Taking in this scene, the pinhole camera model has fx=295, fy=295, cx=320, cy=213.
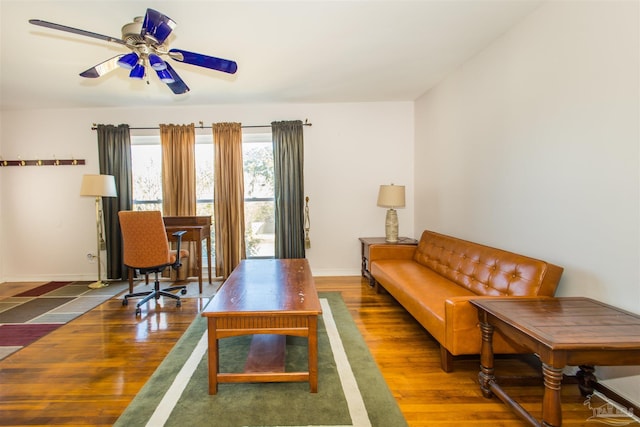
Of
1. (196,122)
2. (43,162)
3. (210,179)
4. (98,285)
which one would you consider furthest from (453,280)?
(43,162)

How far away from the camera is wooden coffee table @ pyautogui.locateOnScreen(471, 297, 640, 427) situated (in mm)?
1252

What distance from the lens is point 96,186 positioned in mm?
3902

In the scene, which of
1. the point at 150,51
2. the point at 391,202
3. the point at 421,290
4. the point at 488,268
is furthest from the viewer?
the point at 391,202

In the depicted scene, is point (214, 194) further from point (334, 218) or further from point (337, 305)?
point (337, 305)

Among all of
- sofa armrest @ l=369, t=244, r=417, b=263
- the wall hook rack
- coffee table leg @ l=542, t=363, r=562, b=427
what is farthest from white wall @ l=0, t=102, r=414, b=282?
coffee table leg @ l=542, t=363, r=562, b=427

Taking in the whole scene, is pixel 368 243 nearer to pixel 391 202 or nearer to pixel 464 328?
pixel 391 202

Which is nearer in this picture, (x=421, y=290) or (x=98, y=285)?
(x=421, y=290)

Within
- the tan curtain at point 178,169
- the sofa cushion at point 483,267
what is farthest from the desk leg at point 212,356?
the tan curtain at point 178,169

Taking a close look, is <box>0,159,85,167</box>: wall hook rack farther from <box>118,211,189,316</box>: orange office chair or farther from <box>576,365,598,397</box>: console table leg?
<box>576,365,598,397</box>: console table leg

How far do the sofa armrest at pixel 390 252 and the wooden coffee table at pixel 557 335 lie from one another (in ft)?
6.16

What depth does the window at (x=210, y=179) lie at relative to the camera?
14.7ft

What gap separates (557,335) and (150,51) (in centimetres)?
283

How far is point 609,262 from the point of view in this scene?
5.54ft

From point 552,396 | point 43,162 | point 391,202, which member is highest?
point 43,162
